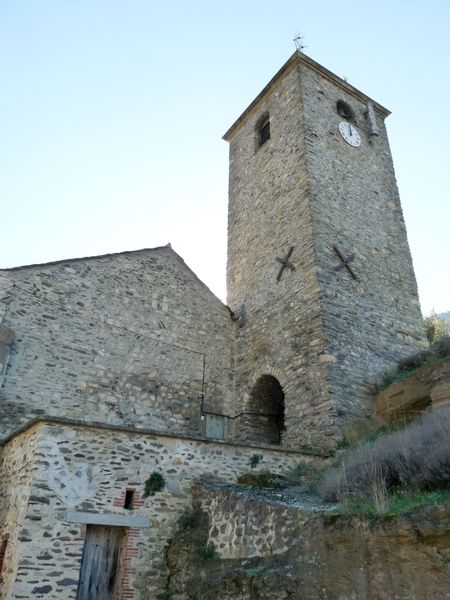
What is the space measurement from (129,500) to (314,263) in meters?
7.00

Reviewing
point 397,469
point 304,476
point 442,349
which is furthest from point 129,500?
point 442,349

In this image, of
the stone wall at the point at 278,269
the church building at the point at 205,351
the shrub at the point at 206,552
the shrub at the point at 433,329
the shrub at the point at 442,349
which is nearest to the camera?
the shrub at the point at 206,552

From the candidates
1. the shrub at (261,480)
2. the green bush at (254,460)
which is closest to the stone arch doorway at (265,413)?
the green bush at (254,460)

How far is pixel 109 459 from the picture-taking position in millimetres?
8477

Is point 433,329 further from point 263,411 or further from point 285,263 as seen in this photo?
point 263,411

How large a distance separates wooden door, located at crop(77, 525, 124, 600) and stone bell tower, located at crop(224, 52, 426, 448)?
4600 mm

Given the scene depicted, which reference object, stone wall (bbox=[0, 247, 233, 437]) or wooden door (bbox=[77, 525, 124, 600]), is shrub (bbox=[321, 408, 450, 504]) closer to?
wooden door (bbox=[77, 525, 124, 600])

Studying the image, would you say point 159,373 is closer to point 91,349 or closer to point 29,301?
point 91,349

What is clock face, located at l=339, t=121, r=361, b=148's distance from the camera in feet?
52.5

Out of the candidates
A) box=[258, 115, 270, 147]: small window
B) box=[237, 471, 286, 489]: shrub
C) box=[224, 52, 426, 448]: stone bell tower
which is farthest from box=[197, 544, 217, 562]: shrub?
box=[258, 115, 270, 147]: small window

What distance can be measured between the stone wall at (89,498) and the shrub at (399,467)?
2548mm

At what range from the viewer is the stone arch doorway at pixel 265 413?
13148mm

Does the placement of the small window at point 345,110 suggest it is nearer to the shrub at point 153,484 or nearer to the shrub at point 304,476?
the shrub at point 304,476

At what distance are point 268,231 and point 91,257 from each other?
518 cm
